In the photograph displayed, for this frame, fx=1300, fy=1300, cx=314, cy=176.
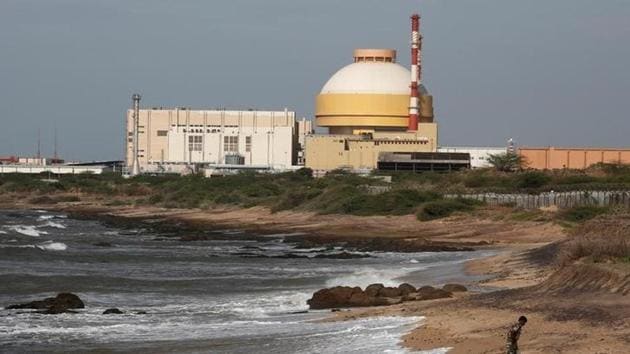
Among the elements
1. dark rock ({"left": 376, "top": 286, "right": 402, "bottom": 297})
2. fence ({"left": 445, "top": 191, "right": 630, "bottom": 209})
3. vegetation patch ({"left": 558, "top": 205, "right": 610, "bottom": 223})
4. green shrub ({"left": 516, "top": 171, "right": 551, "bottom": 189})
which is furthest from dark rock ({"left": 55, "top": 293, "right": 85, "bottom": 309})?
green shrub ({"left": 516, "top": 171, "right": 551, "bottom": 189})

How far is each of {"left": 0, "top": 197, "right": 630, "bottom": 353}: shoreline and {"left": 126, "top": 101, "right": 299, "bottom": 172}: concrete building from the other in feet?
195

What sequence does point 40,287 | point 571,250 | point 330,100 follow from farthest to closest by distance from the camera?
point 330,100
point 40,287
point 571,250

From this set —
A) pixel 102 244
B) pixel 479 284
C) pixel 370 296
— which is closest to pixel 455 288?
pixel 370 296

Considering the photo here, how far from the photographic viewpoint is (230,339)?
23672 mm

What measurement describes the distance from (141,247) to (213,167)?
8627 cm

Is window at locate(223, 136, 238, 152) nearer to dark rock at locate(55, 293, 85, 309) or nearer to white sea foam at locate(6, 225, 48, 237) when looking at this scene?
white sea foam at locate(6, 225, 48, 237)

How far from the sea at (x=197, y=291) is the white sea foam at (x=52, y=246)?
0.30 ft

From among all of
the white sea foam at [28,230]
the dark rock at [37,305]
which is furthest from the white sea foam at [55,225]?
the dark rock at [37,305]

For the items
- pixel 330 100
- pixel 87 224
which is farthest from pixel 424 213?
pixel 330 100

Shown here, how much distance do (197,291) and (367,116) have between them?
10722cm

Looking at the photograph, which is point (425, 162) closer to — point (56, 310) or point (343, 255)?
point (343, 255)

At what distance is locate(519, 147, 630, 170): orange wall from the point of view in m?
121

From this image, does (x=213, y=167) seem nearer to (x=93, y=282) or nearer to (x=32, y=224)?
(x=32, y=224)

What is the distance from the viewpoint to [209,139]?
500 feet
